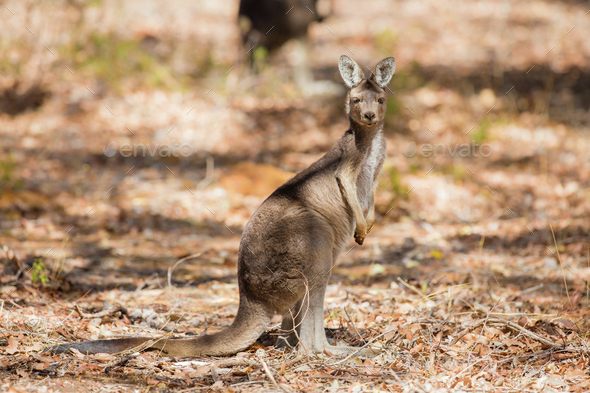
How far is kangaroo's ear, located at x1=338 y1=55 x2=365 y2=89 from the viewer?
3.95m

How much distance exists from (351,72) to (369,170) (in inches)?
28.6

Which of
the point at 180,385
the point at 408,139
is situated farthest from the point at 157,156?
the point at 180,385

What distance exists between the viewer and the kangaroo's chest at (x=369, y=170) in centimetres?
418

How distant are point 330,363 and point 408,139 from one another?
7.37 meters

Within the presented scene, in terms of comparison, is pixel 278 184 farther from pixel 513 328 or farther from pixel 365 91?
pixel 513 328

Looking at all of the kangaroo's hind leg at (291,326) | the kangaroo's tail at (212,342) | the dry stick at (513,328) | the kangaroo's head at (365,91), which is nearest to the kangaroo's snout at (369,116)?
the kangaroo's head at (365,91)

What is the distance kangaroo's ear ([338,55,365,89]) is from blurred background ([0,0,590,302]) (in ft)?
6.92

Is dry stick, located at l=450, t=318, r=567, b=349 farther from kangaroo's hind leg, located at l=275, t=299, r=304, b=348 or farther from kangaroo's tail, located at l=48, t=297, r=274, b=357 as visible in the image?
kangaroo's tail, located at l=48, t=297, r=274, b=357

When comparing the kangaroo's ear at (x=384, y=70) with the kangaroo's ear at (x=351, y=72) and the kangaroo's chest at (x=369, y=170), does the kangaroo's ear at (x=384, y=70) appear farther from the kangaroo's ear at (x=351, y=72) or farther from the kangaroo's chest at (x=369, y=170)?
the kangaroo's chest at (x=369, y=170)

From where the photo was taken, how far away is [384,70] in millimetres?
4004

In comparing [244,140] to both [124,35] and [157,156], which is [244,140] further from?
[124,35]

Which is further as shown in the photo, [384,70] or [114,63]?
[114,63]

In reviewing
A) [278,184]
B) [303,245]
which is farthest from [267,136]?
[303,245]

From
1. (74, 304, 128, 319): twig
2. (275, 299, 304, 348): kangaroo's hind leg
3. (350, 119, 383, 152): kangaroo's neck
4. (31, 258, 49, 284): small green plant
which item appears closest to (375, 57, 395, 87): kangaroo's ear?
(350, 119, 383, 152): kangaroo's neck
